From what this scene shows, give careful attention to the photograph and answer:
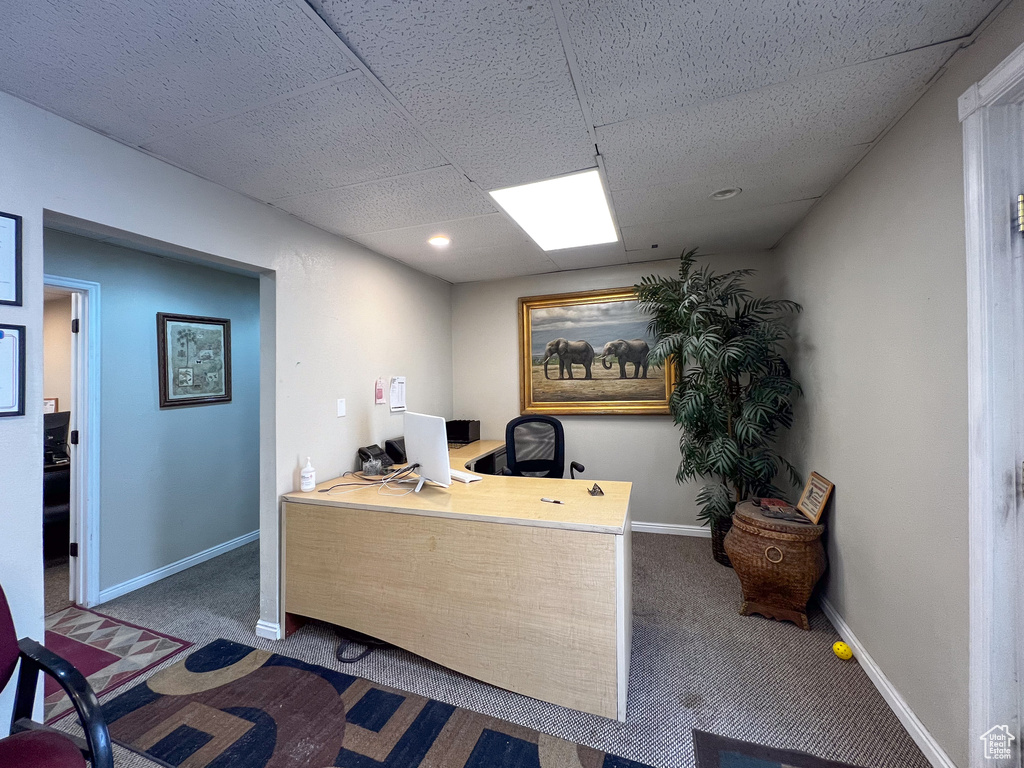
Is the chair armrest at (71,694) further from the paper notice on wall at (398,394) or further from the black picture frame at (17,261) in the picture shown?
the paper notice on wall at (398,394)

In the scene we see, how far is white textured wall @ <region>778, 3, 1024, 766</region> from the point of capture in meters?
1.34

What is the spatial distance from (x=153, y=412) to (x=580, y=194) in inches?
133

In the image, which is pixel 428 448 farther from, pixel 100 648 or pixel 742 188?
pixel 742 188

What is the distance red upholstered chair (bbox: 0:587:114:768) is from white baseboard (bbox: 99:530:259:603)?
1.96 metres

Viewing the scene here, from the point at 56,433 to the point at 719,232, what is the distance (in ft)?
18.6

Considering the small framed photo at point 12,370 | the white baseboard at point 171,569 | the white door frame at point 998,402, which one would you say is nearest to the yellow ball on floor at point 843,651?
the white door frame at point 998,402

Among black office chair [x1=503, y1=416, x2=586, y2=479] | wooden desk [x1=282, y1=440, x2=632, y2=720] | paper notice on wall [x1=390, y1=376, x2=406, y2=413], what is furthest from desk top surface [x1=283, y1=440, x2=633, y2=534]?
paper notice on wall [x1=390, y1=376, x2=406, y2=413]

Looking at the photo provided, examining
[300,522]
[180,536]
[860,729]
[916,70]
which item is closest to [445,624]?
[300,522]

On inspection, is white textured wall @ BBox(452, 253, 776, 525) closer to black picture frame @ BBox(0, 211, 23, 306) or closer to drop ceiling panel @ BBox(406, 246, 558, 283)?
drop ceiling panel @ BBox(406, 246, 558, 283)

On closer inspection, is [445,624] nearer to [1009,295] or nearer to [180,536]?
[1009,295]

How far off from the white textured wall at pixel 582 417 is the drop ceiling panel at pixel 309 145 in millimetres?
2200

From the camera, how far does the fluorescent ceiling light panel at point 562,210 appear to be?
7.04 ft

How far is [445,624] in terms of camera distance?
1.92m

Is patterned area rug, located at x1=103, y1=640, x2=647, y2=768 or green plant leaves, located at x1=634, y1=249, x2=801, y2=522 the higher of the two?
green plant leaves, located at x1=634, y1=249, x2=801, y2=522
